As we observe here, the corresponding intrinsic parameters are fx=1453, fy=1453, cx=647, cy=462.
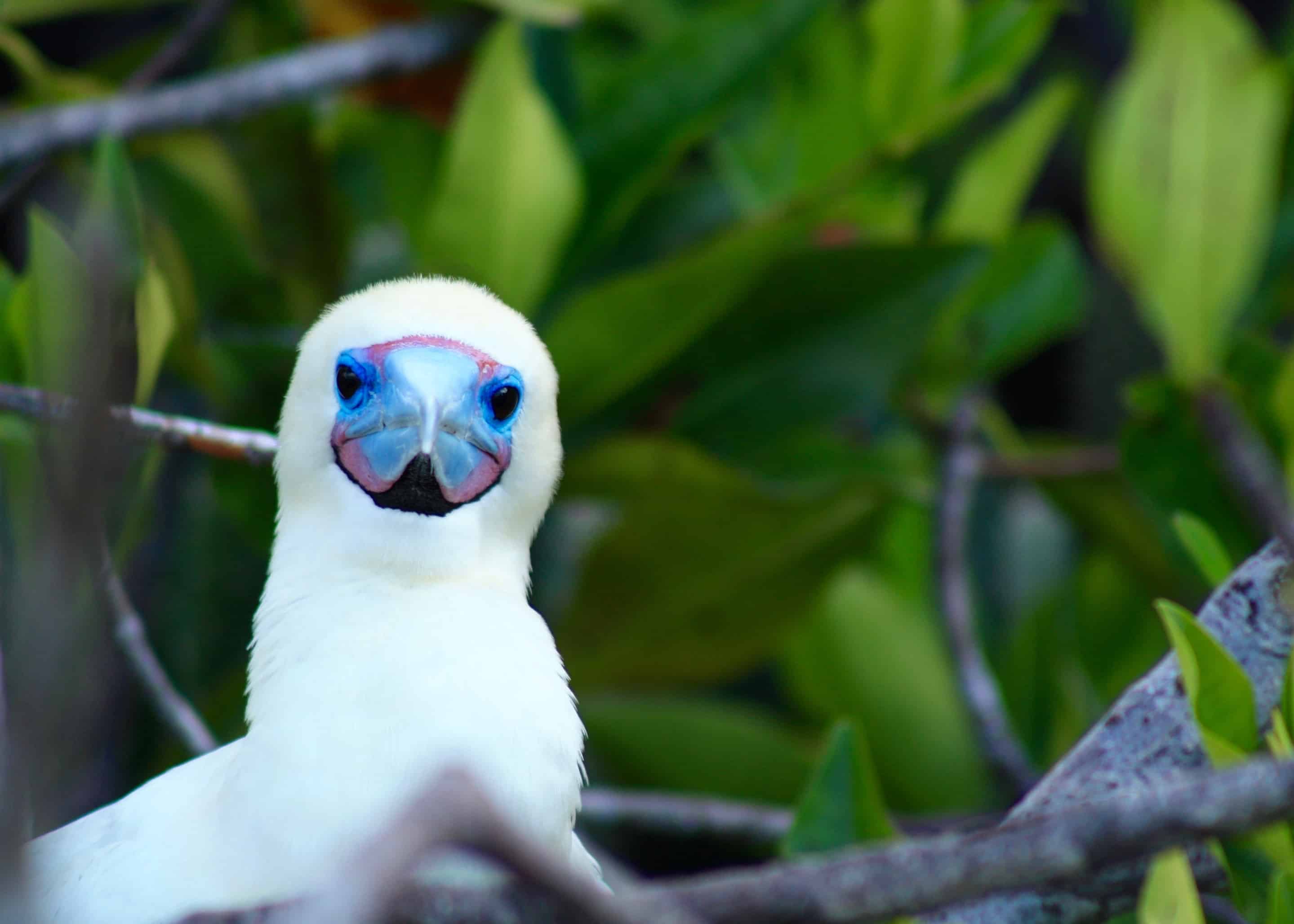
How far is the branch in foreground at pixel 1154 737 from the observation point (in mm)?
1066

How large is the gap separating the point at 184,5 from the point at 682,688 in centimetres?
165

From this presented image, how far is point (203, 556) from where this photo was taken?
2.26 m

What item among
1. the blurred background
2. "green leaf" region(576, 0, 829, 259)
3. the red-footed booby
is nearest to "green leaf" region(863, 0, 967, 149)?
the blurred background

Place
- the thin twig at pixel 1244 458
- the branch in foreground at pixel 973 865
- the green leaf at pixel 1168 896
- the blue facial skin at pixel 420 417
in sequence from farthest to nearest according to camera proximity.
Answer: the thin twig at pixel 1244 458, the blue facial skin at pixel 420 417, the green leaf at pixel 1168 896, the branch in foreground at pixel 973 865

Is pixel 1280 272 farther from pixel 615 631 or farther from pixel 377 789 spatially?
pixel 377 789

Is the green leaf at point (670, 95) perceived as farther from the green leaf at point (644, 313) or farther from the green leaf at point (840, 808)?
the green leaf at point (840, 808)

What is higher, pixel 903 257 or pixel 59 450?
pixel 903 257

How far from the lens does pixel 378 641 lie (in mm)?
1146

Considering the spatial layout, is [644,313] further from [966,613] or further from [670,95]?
[966,613]

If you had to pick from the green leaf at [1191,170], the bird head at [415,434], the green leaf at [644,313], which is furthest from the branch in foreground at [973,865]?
the green leaf at [1191,170]

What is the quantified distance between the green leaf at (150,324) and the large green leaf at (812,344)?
91 centimetres

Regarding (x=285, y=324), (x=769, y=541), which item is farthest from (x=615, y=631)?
(x=285, y=324)

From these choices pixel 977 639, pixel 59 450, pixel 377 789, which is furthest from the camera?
pixel 977 639

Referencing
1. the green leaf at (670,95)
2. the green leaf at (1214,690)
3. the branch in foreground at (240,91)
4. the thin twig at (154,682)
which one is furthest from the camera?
the green leaf at (670,95)
